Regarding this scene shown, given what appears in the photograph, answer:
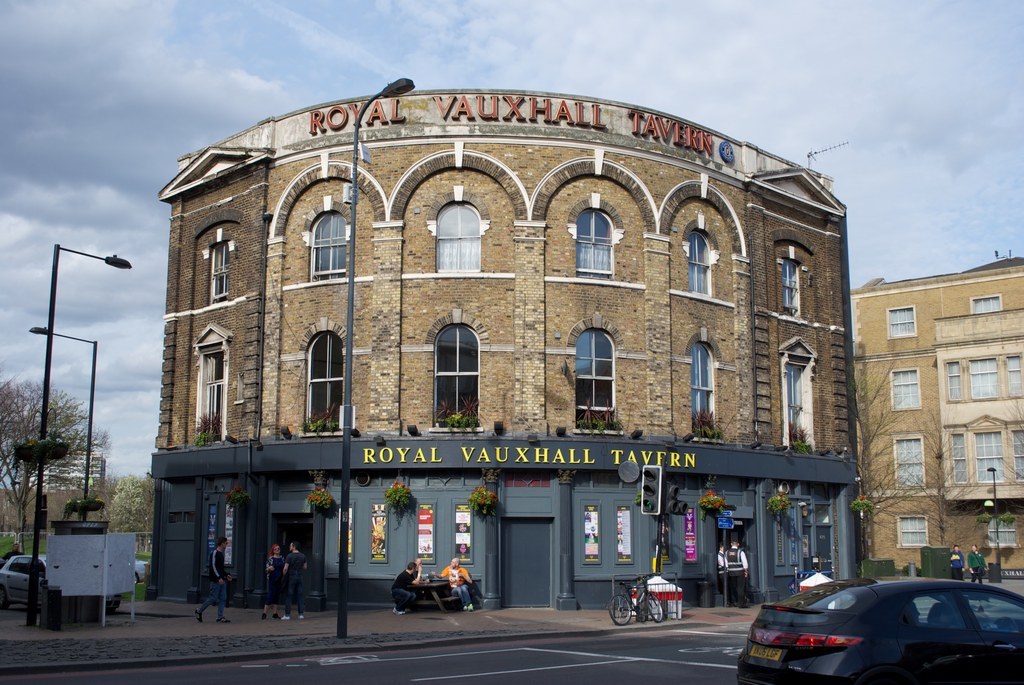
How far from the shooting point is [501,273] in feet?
84.2

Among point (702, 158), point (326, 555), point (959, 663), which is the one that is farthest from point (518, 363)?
point (959, 663)

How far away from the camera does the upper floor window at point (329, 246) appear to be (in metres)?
26.8

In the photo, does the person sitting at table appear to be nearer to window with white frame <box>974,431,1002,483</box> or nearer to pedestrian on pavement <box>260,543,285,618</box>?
pedestrian on pavement <box>260,543,285,618</box>

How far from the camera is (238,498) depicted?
86.3 feet

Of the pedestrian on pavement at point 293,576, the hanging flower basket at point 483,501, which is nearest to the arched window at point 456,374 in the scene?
the hanging flower basket at point 483,501

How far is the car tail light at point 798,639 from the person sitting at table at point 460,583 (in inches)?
564

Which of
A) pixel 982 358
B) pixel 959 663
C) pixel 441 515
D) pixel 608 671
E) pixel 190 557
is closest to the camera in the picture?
Answer: pixel 959 663

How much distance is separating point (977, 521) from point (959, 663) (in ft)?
133

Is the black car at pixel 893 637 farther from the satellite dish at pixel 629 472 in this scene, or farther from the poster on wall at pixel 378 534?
the poster on wall at pixel 378 534

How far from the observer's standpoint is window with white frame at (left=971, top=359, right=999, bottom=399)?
150ft

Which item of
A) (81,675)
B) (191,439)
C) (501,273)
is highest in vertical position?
(501,273)

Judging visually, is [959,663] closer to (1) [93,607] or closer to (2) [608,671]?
(2) [608,671]

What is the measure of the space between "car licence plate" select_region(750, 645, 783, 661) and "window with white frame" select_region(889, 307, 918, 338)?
44.4 metres

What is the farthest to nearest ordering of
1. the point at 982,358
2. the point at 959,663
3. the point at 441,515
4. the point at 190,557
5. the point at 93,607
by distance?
the point at 982,358
the point at 190,557
the point at 441,515
the point at 93,607
the point at 959,663
